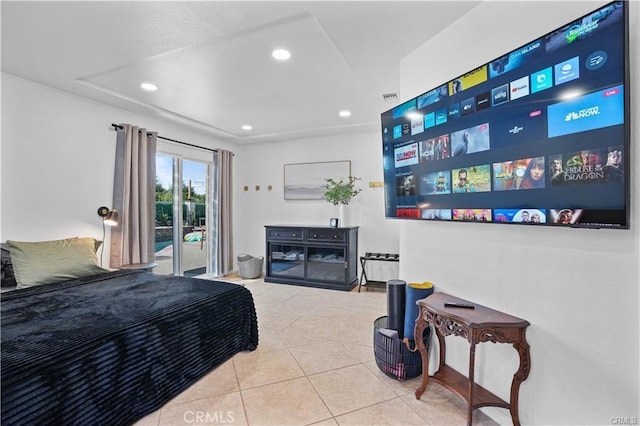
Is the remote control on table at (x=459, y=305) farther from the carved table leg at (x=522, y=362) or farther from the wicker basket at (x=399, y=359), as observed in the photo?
the wicker basket at (x=399, y=359)

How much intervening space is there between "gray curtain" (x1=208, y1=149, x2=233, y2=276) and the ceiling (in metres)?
1.58

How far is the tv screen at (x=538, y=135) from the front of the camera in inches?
45.1

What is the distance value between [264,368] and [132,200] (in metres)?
2.74

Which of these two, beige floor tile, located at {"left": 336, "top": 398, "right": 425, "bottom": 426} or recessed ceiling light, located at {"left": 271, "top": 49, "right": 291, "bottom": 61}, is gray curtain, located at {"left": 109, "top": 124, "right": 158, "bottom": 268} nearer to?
recessed ceiling light, located at {"left": 271, "top": 49, "right": 291, "bottom": 61}

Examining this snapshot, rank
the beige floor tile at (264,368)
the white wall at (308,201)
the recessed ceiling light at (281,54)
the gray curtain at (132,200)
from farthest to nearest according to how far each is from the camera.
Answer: the white wall at (308,201)
the gray curtain at (132,200)
the recessed ceiling light at (281,54)
the beige floor tile at (264,368)

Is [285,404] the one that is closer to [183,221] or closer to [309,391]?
[309,391]

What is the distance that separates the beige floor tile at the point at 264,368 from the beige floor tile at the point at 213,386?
2.2 inches

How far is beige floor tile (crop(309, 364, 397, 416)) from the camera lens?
6.13 ft

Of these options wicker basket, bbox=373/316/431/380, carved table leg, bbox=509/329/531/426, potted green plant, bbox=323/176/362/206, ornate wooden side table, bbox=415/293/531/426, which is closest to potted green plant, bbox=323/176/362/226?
potted green plant, bbox=323/176/362/206

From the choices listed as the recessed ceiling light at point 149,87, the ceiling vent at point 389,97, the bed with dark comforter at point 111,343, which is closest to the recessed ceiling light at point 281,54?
the ceiling vent at point 389,97

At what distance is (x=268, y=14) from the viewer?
1936 mm

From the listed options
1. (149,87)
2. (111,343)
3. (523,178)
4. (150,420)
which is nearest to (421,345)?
(523,178)

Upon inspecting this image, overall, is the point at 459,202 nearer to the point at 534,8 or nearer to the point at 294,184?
the point at 534,8

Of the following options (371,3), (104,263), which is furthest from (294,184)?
(371,3)
